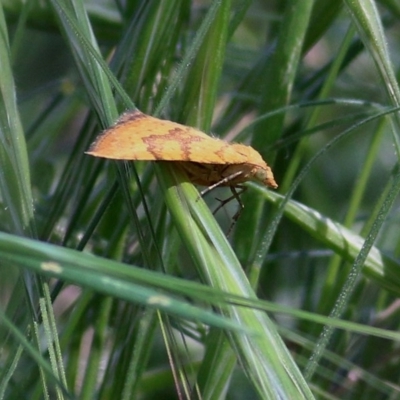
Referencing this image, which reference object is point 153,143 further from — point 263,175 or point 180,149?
point 263,175

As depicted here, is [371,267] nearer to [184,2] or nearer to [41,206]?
[184,2]

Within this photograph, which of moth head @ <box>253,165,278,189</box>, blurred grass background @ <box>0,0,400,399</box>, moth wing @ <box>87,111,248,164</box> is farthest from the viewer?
moth head @ <box>253,165,278,189</box>

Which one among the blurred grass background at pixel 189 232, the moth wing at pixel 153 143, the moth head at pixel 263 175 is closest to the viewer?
the blurred grass background at pixel 189 232

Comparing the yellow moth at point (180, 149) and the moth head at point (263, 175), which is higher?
the yellow moth at point (180, 149)

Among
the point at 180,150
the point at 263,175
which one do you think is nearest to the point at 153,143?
the point at 180,150

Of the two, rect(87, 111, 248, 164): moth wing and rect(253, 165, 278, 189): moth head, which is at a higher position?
rect(87, 111, 248, 164): moth wing

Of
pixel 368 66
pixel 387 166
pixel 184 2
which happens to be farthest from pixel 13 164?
pixel 368 66
